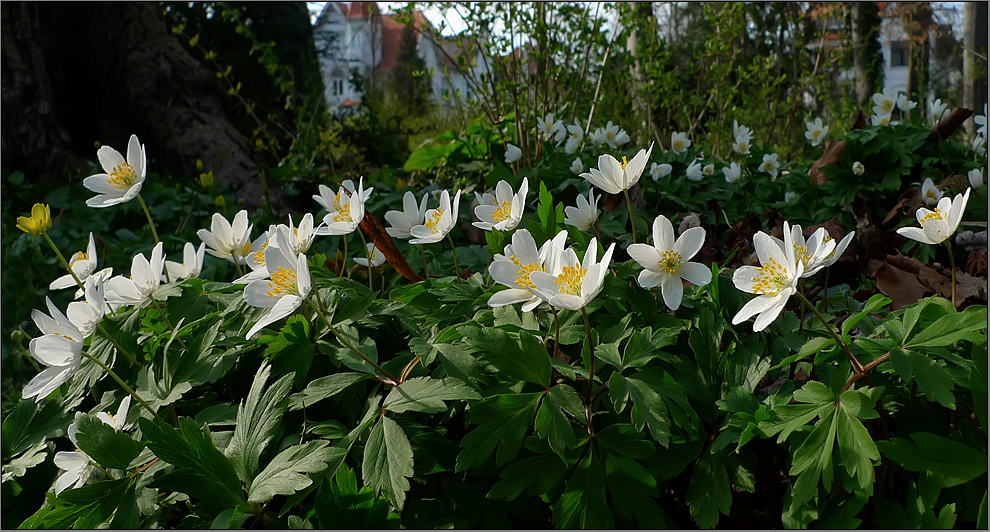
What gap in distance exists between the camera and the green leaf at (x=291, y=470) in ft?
3.55

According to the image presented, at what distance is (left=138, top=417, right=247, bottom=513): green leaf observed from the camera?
1.11m

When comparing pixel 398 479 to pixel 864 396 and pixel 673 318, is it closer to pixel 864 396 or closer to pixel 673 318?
pixel 673 318

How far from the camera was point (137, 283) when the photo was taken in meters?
1.52

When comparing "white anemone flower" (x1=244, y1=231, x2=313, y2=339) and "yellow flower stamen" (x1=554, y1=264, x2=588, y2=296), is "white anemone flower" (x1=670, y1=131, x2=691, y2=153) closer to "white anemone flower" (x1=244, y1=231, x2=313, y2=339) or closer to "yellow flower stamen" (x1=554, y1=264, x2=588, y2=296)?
"yellow flower stamen" (x1=554, y1=264, x2=588, y2=296)

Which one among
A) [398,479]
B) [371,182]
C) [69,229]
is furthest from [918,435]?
[69,229]

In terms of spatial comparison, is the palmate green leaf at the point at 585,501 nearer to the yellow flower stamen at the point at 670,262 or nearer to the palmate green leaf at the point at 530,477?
the palmate green leaf at the point at 530,477

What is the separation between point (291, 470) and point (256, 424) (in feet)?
0.44

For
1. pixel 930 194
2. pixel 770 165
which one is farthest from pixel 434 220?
pixel 770 165

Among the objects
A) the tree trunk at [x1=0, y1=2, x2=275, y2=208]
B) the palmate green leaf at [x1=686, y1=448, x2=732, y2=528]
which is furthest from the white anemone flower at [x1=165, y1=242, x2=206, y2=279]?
the tree trunk at [x1=0, y1=2, x2=275, y2=208]

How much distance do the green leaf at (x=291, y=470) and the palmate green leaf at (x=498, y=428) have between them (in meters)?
0.25

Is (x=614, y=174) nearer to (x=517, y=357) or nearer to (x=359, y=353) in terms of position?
(x=517, y=357)

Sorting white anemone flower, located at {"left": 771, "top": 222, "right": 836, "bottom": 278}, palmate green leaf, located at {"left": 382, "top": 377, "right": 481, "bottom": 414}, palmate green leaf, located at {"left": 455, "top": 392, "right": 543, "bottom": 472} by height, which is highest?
white anemone flower, located at {"left": 771, "top": 222, "right": 836, "bottom": 278}

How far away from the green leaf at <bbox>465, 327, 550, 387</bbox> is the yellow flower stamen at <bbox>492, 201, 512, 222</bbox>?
462 millimetres

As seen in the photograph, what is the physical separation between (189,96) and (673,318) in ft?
19.3
